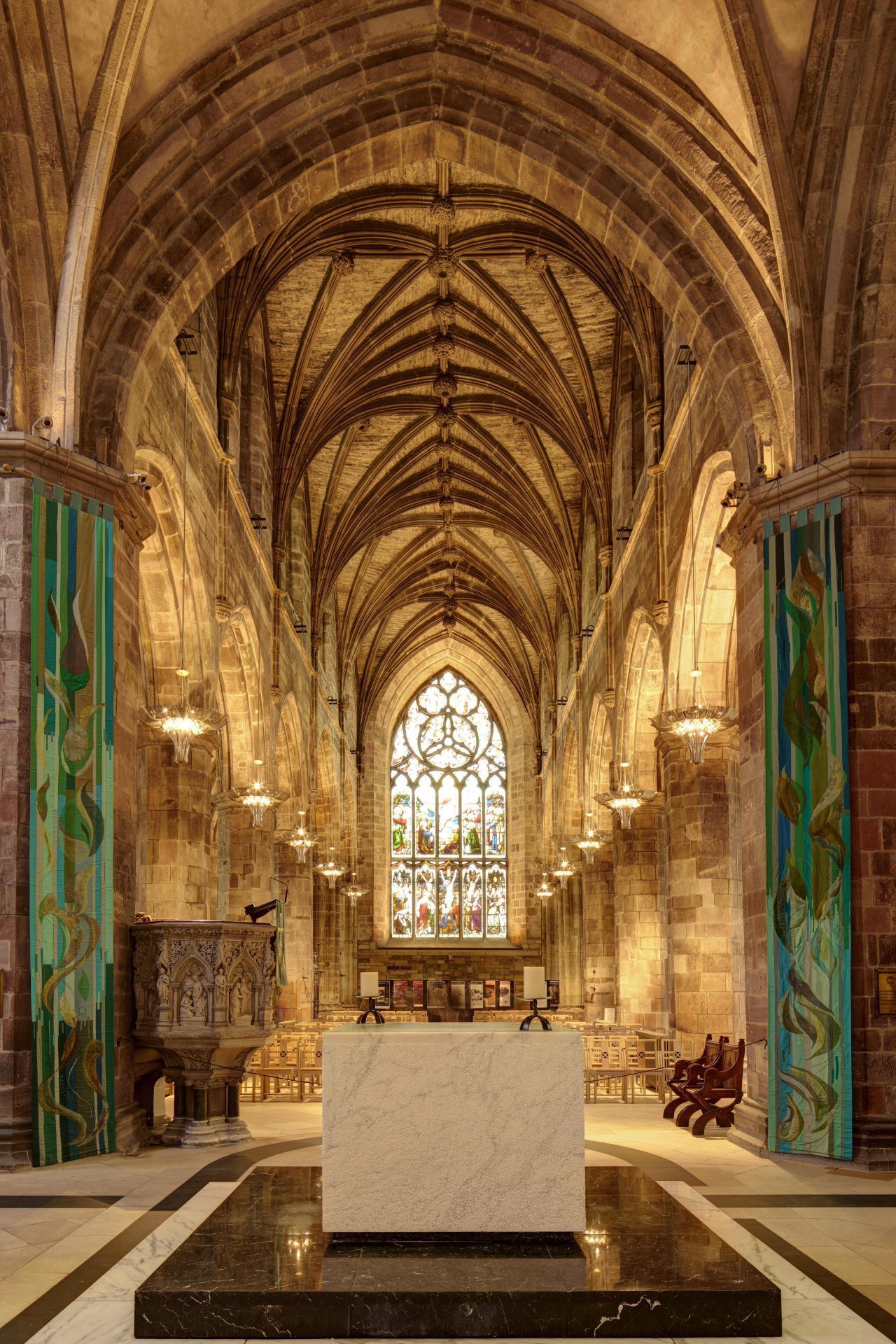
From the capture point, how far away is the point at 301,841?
75.0 feet

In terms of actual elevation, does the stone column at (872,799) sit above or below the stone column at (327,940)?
above

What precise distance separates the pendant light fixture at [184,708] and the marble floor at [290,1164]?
4442mm

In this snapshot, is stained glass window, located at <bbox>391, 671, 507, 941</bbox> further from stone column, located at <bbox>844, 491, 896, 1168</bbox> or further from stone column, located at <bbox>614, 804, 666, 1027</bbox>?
stone column, located at <bbox>844, 491, 896, 1168</bbox>

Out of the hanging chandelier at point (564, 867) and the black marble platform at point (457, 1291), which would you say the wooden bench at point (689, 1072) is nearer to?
the black marble platform at point (457, 1291)

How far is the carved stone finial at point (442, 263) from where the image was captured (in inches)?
741

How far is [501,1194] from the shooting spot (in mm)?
5273

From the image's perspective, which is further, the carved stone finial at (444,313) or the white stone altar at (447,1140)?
the carved stone finial at (444,313)

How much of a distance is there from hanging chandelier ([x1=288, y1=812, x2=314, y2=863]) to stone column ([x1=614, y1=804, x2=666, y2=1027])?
573 cm

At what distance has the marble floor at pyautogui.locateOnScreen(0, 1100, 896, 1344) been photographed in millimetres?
4996

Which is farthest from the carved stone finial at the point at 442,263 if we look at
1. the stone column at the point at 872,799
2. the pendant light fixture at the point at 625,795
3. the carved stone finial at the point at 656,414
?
the stone column at the point at 872,799

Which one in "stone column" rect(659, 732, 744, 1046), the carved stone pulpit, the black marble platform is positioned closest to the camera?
the black marble platform

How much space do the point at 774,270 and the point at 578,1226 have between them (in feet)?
26.2

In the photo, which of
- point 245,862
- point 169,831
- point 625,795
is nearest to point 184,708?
point 169,831

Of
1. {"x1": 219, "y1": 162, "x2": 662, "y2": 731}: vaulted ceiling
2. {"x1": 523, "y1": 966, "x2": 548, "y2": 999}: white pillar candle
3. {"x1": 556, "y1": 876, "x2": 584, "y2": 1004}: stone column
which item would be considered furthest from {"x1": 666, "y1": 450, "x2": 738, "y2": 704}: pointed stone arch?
{"x1": 556, "y1": 876, "x2": 584, "y2": 1004}: stone column
